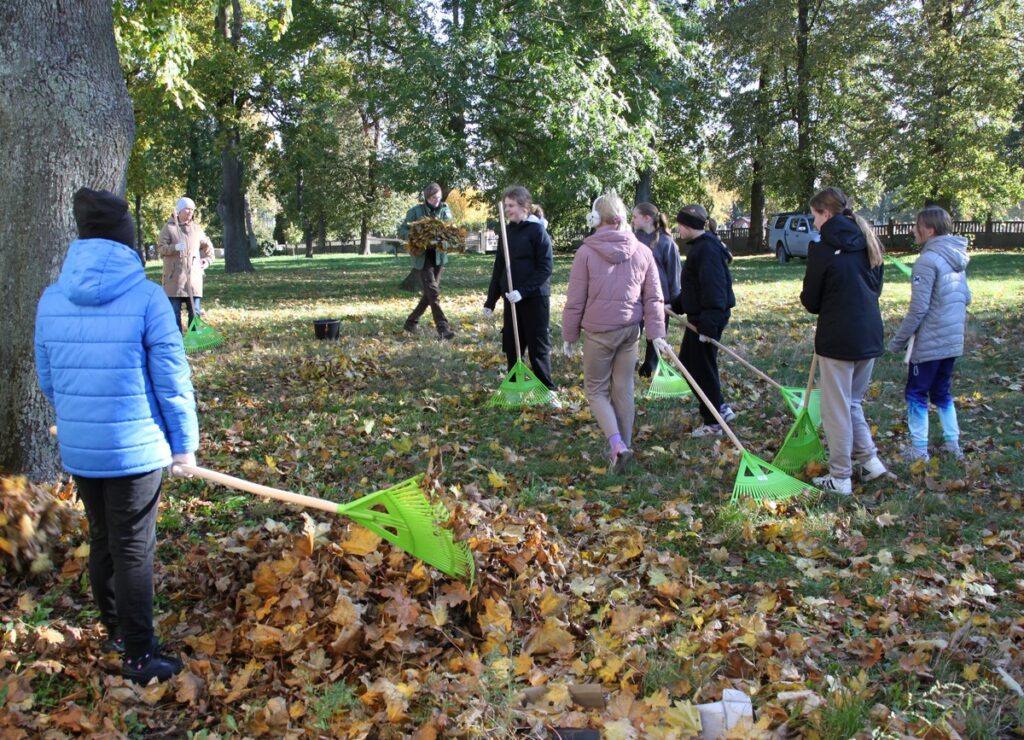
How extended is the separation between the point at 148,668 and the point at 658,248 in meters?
6.56

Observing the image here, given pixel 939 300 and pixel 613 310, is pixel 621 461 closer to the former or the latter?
pixel 613 310

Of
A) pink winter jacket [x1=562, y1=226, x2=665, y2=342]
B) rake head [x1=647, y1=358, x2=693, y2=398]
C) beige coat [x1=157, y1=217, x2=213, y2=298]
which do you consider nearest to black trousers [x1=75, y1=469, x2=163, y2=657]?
pink winter jacket [x1=562, y1=226, x2=665, y2=342]

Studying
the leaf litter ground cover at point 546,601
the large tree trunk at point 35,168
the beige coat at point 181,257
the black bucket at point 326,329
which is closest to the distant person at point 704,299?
the leaf litter ground cover at point 546,601

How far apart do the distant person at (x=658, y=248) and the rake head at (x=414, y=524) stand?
493cm

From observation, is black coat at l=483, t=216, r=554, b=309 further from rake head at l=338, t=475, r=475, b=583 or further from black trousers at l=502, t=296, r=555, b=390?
rake head at l=338, t=475, r=475, b=583

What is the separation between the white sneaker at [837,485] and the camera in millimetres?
5355

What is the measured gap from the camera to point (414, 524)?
3604 mm

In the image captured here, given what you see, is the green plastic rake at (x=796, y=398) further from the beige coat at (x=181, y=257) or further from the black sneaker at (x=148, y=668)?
the beige coat at (x=181, y=257)

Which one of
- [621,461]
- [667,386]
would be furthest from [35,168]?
[667,386]

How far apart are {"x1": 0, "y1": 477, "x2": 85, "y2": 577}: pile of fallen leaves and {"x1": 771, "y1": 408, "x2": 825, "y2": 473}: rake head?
455cm

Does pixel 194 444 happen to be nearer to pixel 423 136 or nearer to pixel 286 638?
pixel 286 638

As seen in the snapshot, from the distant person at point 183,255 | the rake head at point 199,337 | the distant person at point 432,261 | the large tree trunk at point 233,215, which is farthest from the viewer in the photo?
the large tree trunk at point 233,215

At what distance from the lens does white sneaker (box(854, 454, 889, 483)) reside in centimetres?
561

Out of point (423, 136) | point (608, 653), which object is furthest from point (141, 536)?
point (423, 136)
